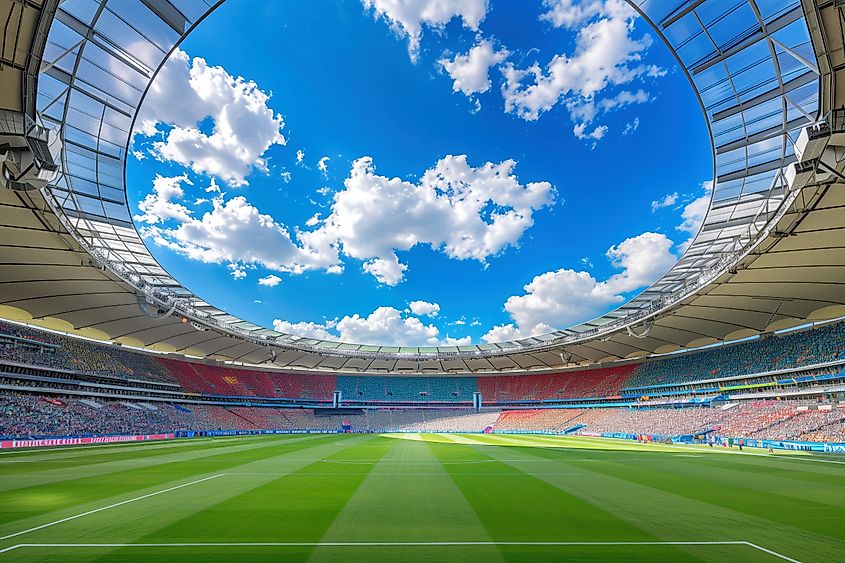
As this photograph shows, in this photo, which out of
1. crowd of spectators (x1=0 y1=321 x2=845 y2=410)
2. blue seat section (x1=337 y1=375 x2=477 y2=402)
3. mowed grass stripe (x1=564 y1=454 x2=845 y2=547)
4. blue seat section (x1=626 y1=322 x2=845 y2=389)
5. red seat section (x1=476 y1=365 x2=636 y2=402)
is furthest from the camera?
blue seat section (x1=337 y1=375 x2=477 y2=402)

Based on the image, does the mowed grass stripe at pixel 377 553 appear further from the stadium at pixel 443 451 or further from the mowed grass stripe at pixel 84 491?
the mowed grass stripe at pixel 84 491

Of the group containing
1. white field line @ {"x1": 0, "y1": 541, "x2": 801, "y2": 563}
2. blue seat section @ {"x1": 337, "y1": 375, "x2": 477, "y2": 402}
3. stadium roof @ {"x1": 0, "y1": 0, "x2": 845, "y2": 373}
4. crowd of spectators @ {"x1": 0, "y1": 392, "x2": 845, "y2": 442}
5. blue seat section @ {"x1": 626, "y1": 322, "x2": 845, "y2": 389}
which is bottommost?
crowd of spectators @ {"x1": 0, "y1": 392, "x2": 845, "y2": 442}

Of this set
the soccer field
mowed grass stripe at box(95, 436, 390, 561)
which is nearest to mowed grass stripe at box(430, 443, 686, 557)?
the soccer field

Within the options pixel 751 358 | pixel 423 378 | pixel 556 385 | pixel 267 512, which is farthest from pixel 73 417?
pixel 751 358

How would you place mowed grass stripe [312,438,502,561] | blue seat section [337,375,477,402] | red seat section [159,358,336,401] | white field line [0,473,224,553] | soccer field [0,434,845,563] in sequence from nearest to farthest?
soccer field [0,434,845,563]
mowed grass stripe [312,438,502,561]
white field line [0,473,224,553]
red seat section [159,358,336,401]
blue seat section [337,375,477,402]

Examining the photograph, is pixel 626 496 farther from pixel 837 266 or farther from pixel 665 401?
pixel 665 401

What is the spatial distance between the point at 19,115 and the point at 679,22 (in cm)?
2428

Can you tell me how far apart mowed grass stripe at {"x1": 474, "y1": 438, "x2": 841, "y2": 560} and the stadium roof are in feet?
45.5

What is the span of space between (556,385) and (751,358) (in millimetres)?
30856

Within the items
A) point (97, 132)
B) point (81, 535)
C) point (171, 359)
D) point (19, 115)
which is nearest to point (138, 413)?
point (171, 359)

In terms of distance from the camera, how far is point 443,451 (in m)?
31.7

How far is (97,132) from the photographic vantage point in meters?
21.6

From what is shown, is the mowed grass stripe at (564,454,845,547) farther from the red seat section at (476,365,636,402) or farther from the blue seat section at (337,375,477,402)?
the blue seat section at (337,375,477,402)

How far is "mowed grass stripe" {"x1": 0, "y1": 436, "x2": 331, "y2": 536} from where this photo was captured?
1088 centimetres
